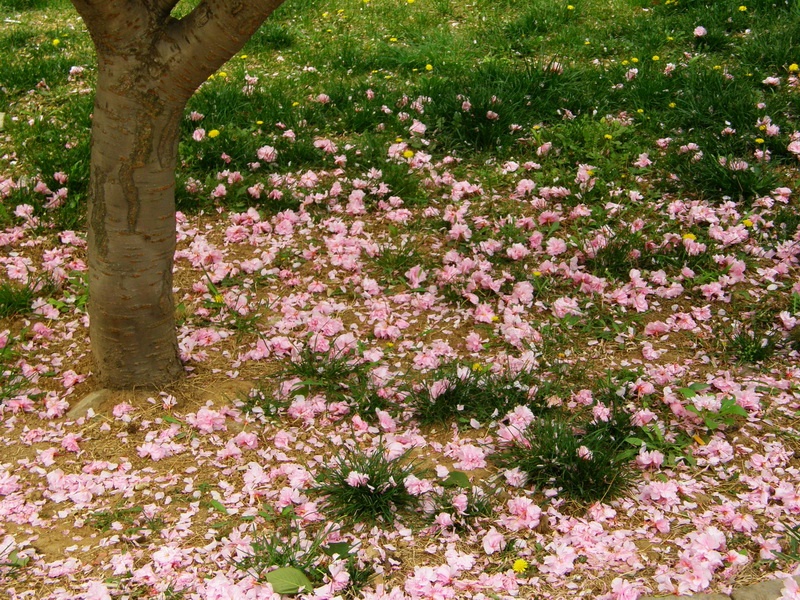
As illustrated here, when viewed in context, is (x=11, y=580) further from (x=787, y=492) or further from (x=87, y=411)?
(x=787, y=492)

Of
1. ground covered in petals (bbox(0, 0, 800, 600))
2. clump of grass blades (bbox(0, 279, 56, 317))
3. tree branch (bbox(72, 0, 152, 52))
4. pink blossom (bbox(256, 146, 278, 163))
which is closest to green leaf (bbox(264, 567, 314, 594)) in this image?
ground covered in petals (bbox(0, 0, 800, 600))

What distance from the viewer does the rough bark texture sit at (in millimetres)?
3037

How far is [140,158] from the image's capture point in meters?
3.26

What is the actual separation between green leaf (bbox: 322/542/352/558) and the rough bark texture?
4.18 ft

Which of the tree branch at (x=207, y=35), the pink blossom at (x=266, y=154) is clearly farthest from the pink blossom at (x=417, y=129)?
the tree branch at (x=207, y=35)

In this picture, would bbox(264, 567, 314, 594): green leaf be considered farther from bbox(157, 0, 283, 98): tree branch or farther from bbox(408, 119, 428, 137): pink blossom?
bbox(408, 119, 428, 137): pink blossom

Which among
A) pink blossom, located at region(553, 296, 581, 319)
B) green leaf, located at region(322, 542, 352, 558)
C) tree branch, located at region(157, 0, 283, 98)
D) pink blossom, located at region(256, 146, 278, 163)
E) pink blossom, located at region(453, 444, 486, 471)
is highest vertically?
tree branch, located at region(157, 0, 283, 98)

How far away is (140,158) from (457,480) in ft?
5.80

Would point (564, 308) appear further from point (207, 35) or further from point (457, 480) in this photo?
point (207, 35)

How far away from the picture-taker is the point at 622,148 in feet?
18.2

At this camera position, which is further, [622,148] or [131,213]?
[622,148]

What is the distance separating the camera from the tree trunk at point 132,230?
3189 millimetres

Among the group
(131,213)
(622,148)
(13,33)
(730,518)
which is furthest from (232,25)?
(13,33)

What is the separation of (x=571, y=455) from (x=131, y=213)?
1991 mm
